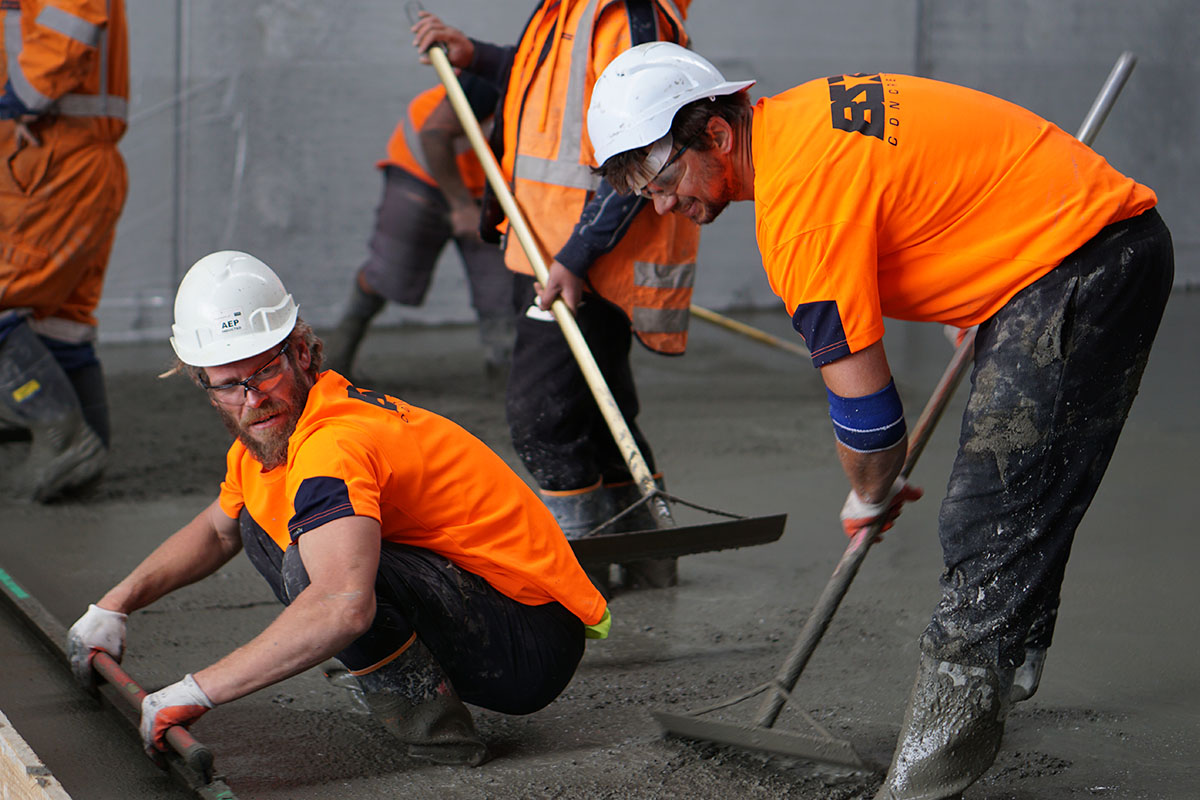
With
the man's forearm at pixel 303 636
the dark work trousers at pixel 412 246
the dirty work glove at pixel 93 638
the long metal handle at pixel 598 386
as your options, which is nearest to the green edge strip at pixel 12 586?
the dirty work glove at pixel 93 638

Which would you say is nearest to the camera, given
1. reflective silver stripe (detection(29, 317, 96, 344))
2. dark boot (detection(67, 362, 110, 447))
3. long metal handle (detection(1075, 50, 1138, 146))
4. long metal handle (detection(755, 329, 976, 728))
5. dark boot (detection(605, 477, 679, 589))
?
long metal handle (detection(755, 329, 976, 728))

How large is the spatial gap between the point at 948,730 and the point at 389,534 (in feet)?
3.40

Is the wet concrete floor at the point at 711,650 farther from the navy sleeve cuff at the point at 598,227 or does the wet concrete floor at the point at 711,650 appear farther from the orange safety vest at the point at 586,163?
the navy sleeve cuff at the point at 598,227

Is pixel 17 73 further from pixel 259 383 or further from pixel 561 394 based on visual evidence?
pixel 259 383

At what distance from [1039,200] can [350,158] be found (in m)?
5.72

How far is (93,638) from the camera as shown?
2508mm

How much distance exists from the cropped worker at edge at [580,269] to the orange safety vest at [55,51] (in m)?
1.36

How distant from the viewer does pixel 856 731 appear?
2576 mm

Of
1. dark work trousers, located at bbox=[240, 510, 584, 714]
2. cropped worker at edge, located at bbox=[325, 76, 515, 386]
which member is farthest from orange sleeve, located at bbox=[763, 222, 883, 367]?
cropped worker at edge, located at bbox=[325, 76, 515, 386]

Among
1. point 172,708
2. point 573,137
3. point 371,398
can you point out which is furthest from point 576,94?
point 172,708

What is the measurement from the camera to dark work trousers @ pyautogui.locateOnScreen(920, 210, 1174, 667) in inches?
81.4

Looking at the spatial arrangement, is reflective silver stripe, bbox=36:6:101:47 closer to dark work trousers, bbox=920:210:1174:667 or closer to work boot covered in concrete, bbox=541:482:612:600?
work boot covered in concrete, bbox=541:482:612:600

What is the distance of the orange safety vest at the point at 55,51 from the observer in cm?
379

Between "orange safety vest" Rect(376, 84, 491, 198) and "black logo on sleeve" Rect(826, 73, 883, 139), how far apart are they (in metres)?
3.20
